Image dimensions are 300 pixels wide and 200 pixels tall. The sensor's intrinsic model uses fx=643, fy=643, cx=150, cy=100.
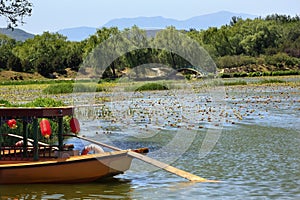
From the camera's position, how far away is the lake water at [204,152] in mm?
12766

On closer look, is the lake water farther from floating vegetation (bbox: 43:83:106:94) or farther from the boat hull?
floating vegetation (bbox: 43:83:106:94)

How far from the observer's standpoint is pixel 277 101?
3428 centimetres

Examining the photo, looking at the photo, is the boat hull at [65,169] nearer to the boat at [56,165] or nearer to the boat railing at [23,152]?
the boat at [56,165]

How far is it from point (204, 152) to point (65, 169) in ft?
17.8

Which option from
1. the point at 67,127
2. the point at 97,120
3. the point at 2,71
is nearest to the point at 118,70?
the point at 2,71

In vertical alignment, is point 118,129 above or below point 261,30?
below

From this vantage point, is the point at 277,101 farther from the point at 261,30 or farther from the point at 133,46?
the point at 261,30

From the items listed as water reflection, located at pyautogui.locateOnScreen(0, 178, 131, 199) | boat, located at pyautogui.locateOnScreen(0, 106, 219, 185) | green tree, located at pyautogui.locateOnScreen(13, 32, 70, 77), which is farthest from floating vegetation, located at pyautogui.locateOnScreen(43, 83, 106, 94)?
green tree, located at pyautogui.locateOnScreen(13, 32, 70, 77)

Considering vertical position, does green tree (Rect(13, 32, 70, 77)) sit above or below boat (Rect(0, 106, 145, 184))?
above

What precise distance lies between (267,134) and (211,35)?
90.8m

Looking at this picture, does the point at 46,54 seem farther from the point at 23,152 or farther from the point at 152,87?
the point at 23,152

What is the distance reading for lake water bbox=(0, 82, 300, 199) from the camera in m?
12.8

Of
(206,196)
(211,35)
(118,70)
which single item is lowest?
(206,196)

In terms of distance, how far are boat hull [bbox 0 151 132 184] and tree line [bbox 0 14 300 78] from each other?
44.9 metres
